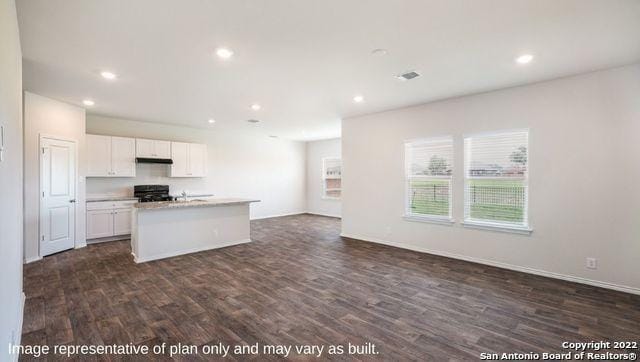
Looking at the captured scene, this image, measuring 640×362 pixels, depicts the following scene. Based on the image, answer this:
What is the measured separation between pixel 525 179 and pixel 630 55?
1.75 metres

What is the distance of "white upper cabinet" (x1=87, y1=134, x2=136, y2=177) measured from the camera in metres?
5.96

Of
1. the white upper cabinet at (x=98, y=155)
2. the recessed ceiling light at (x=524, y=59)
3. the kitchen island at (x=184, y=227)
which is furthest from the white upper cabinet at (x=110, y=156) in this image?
the recessed ceiling light at (x=524, y=59)

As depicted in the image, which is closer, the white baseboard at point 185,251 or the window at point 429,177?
the white baseboard at point 185,251

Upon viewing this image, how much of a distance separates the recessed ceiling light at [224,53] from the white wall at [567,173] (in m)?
3.50

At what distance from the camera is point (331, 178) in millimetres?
9914

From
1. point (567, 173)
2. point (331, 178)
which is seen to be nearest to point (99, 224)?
point (331, 178)

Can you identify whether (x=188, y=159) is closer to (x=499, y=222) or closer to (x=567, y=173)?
(x=499, y=222)

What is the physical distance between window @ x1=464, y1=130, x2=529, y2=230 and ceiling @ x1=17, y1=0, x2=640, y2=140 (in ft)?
2.73

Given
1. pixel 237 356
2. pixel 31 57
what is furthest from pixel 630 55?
pixel 31 57

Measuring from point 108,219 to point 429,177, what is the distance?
6.48 m

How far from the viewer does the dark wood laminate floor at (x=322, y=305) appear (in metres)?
2.52

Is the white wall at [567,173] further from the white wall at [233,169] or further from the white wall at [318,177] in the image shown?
the white wall at [233,169]

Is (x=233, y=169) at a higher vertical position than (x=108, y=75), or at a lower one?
lower

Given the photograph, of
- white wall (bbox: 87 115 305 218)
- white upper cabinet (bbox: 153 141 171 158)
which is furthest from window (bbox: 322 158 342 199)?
white upper cabinet (bbox: 153 141 171 158)
